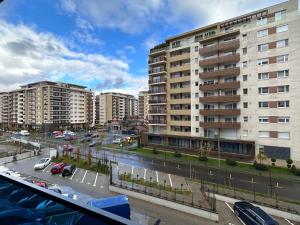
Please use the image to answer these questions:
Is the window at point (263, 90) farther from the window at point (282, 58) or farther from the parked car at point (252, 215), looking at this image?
the parked car at point (252, 215)

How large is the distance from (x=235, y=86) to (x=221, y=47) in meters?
5.95

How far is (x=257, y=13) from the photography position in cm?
3045

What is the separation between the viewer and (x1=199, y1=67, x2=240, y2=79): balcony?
31.2 meters

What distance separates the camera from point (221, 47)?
32.5 m

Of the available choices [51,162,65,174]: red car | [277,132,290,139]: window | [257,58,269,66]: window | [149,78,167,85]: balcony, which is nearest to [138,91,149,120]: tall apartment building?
[149,78,167,85]: balcony

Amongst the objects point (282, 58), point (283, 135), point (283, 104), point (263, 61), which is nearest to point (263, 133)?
point (283, 135)

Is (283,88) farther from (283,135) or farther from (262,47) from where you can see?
(262,47)

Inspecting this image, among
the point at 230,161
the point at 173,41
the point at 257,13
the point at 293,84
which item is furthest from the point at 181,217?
the point at 173,41

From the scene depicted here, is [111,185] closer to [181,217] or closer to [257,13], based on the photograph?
[181,217]

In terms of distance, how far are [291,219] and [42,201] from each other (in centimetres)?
1620

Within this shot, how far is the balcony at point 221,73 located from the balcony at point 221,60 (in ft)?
3.92

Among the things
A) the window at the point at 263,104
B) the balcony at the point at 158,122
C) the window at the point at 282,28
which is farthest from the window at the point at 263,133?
the balcony at the point at 158,122

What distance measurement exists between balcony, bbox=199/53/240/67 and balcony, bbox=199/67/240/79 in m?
1.19

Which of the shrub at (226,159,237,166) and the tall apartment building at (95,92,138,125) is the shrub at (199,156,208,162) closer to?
the shrub at (226,159,237,166)
